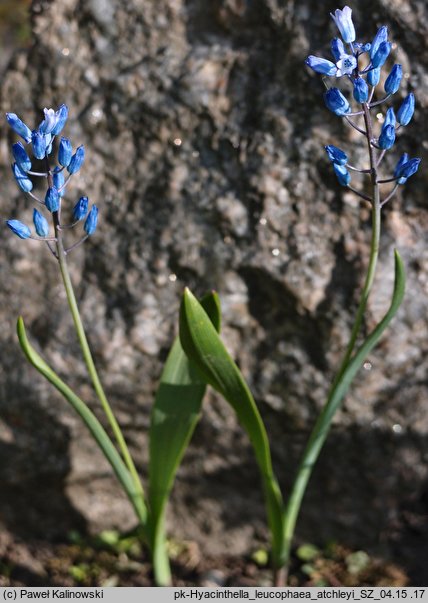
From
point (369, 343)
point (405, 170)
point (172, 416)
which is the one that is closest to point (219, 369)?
point (172, 416)

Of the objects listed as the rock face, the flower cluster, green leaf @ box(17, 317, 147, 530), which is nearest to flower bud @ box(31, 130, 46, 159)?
the flower cluster

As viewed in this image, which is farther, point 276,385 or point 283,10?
point 276,385

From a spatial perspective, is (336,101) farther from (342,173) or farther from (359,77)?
(342,173)

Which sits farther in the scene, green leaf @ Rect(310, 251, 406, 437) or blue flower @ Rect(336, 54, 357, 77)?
green leaf @ Rect(310, 251, 406, 437)

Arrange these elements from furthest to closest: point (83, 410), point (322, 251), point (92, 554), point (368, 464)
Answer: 1. point (92, 554)
2. point (368, 464)
3. point (322, 251)
4. point (83, 410)

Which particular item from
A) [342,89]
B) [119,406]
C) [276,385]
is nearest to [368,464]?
[276,385]

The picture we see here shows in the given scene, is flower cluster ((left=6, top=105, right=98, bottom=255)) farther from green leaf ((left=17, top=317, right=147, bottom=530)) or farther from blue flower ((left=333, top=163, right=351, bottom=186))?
blue flower ((left=333, top=163, right=351, bottom=186))
